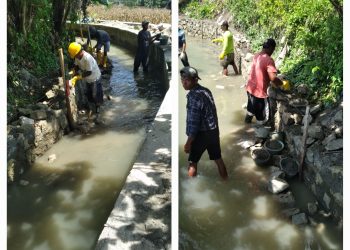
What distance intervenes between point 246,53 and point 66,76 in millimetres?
4441

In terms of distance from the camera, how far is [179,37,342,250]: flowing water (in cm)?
301

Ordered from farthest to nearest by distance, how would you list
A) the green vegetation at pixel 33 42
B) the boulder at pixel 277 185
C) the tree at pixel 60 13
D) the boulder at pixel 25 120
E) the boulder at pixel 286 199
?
1. the tree at pixel 60 13
2. the green vegetation at pixel 33 42
3. the boulder at pixel 25 120
4. the boulder at pixel 277 185
5. the boulder at pixel 286 199

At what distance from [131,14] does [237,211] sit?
439 inches

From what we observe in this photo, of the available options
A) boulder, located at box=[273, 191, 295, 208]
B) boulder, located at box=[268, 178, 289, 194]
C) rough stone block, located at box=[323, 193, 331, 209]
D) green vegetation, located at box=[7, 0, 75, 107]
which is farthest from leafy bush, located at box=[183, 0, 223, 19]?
rough stone block, located at box=[323, 193, 331, 209]

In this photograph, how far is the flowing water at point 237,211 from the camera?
3010 millimetres

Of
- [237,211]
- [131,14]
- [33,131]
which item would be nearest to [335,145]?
[237,211]

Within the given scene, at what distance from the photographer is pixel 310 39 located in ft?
16.4

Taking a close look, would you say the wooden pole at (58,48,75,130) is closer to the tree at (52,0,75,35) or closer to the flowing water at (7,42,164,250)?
the flowing water at (7,42,164,250)

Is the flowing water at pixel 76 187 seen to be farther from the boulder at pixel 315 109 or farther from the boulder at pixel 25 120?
the boulder at pixel 315 109

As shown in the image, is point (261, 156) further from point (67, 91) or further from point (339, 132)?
point (67, 91)

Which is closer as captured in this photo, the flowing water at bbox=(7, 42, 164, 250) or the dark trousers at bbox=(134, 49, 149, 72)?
the flowing water at bbox=(7, 42, 164, 250)

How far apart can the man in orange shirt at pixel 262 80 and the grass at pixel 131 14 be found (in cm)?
735

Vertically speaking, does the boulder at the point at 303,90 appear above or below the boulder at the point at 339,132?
above

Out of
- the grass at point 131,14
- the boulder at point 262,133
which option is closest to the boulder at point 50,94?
the boulder at point 262,133
